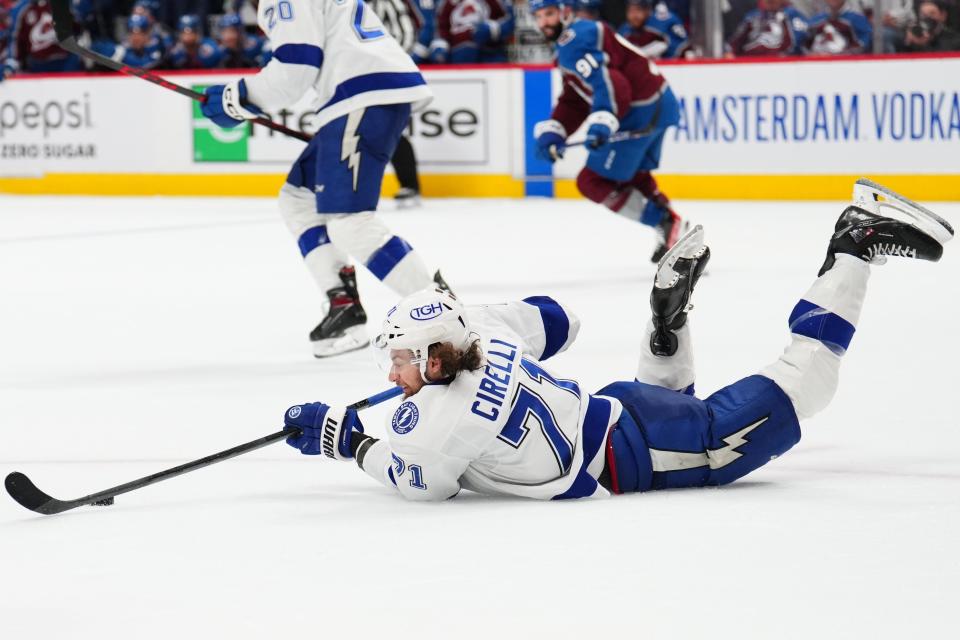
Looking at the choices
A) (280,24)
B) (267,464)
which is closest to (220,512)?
(267,464)

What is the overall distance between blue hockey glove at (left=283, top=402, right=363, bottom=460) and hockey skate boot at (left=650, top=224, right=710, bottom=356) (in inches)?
25.3

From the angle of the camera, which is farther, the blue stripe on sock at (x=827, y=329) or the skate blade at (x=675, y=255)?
the skate blade at (x=675, y=255)

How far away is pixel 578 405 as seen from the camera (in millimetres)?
2775

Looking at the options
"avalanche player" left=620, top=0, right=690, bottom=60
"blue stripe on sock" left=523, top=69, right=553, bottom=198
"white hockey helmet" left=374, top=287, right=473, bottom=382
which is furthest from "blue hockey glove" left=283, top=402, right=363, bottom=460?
"avalanche player" left=620, top=0, right=690, bottom=60

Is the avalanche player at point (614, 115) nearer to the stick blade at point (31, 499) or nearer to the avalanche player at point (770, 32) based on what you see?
the avalanche player at point (770, 32)

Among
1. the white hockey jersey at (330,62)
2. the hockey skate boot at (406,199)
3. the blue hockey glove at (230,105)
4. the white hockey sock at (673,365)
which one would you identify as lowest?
the hockey skate boot at (406,199)

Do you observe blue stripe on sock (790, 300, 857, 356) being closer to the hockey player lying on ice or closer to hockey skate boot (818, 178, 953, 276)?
the hockey player lying on ice

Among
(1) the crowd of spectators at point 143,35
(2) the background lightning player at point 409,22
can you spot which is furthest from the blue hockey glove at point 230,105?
(1) the crowd of spectators at point 143,35

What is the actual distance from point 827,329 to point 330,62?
86.9 inches

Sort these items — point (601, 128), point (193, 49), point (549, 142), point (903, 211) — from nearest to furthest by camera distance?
1. point (903, 211)
2. point (601, 128)
3. point (549, 142)
4. point (193, 49)

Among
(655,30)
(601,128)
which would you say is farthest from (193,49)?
(601,128)

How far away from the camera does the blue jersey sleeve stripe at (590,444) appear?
2.77m

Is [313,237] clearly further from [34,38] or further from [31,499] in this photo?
[34,38]

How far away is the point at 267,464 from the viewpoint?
3236 mm
